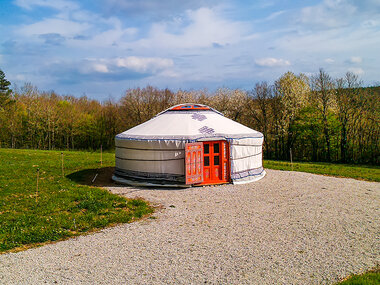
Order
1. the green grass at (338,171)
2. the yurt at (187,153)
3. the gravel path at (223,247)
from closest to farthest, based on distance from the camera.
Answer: the gravel path at (223,247) < the yurt at (187,153) < the green grass at (338,171)

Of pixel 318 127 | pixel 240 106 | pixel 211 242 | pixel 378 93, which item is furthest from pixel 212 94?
pixel 211 242

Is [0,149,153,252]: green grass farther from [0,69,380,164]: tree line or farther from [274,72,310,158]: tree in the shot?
[274,72,310,158]: tree

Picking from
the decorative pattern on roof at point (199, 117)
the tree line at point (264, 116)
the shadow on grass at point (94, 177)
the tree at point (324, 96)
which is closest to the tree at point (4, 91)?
the tree line at point (264, 116)

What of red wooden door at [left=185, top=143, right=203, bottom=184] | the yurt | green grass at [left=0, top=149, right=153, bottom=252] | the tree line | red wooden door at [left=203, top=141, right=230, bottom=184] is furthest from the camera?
the tree line

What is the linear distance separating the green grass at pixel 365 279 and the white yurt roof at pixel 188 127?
18.0 feet

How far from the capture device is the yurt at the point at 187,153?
332 inches

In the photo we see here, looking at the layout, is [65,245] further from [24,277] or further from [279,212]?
[279,212]

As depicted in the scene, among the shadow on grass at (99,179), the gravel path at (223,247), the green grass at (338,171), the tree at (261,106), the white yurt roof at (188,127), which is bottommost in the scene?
the gravel path at (223,247)

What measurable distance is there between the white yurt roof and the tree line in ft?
37.6

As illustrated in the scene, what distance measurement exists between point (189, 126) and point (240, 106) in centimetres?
1514

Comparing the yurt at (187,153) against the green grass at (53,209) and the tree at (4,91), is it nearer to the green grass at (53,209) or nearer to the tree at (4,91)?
the green grass at (53,209)

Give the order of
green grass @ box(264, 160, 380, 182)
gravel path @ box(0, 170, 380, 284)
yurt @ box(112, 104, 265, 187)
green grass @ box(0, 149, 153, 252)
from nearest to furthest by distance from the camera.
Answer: gravel path @ box(0, 170, 380, 284), green grass @ box(0, 149, 153, 252), yurt @ box(112, 104, 265, 187), green grass @ box(264, 160, 380, 182)

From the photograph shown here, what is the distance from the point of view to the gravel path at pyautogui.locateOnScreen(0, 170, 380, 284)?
12.1ft

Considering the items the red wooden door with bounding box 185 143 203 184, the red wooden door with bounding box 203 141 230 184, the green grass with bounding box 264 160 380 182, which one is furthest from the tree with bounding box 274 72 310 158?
the red wooden door with bounding box 185 143 203 184
